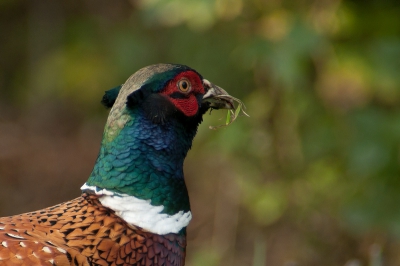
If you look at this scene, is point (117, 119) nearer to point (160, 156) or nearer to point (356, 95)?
point (160, 156)

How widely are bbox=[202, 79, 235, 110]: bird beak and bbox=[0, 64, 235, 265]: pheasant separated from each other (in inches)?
3.5

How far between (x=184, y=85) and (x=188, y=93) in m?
0.04

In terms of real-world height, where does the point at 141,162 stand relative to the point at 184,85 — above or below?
below

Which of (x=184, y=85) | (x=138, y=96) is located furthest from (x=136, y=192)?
(x=184, y=85)

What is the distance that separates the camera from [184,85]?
2717 mm

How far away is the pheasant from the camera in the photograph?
2.45 metres

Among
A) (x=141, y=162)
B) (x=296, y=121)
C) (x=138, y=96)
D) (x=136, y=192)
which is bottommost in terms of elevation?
(x=136, y=192)

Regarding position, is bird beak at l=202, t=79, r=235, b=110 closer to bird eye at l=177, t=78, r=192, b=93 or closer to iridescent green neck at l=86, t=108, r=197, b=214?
bird eye at l=177, t=78, r=192, b=93

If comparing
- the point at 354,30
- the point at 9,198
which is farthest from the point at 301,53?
the point at 9,198

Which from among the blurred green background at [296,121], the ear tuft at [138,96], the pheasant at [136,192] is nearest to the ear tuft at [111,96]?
the pheasant at [136,192]

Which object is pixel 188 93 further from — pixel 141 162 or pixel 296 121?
pixel 296 121

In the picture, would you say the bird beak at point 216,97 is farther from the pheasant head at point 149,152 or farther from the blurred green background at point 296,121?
the blurred green background at point 296,121

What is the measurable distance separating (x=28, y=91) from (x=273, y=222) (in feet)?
13.2

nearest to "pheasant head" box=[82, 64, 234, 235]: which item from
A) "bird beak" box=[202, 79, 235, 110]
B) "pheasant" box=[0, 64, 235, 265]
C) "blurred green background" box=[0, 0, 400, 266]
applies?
"pheasant" box=[0, 64, 235, 265]
